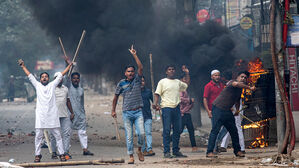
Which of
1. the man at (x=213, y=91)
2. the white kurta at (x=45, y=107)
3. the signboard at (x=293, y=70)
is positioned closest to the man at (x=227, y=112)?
the man at (x=213, y=91)

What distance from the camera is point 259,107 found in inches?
409

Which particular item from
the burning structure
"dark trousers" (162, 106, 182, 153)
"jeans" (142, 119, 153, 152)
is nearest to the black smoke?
the burning structure

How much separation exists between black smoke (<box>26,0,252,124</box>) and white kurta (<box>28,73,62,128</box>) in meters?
5.46

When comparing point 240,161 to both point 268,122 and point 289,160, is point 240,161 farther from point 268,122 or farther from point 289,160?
point 268,122

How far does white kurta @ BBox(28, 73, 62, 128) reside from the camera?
27.8 ft

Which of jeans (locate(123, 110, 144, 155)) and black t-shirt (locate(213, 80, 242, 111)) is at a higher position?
black t-shirt (locate(213, 80, 242, 111))

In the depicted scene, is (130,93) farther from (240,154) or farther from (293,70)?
(293,70)

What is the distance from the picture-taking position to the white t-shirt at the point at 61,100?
8.96m

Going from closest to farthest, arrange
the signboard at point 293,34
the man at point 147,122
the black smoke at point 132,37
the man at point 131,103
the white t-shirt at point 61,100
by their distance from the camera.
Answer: the signboard at point 293,34
the man at point 131,103
the white t-shirt at point 61,100
the man at point 147,122
the black smoke at point 132,37

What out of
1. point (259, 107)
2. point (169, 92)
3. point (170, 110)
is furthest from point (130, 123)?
point (259, 107)

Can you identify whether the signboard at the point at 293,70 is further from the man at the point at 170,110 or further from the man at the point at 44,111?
the man at the point at 44,111

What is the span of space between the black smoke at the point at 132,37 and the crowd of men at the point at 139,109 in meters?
3.54

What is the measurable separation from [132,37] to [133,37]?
0.03m

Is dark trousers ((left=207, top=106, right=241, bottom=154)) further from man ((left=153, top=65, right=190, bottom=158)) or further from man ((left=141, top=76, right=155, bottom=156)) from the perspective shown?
man ((left=141, top=76, right=155, bottom=156))
